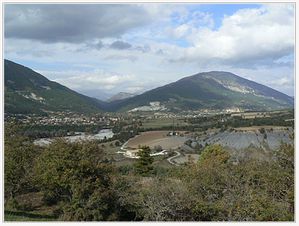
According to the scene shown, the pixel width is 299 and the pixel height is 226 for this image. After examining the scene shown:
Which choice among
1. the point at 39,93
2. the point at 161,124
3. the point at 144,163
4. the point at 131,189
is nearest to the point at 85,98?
the point at 39,93

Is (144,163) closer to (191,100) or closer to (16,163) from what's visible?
(16,163)

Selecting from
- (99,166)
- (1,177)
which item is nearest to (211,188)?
(99,166)

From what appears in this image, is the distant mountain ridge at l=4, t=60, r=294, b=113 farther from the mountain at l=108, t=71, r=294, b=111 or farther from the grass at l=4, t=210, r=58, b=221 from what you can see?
the grass at l=4, t=210, r=58, b=221

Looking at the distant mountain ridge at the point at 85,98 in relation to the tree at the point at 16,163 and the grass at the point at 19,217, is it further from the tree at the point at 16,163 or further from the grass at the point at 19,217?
the grass at the point at 19,217

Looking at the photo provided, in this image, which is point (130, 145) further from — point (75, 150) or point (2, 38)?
point (2, 38)

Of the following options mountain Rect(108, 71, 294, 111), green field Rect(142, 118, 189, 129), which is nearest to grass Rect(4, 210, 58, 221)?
green field Rect(142, 118, 189, 129)
